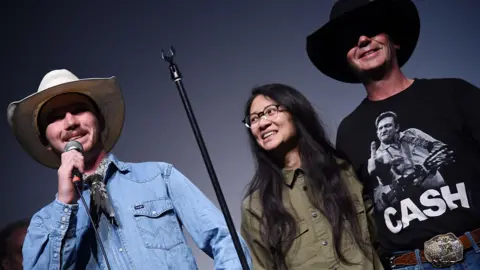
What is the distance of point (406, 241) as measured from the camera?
1750 mm

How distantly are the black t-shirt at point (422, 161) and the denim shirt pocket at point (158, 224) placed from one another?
2.43ft

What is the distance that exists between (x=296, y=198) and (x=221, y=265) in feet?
1.99

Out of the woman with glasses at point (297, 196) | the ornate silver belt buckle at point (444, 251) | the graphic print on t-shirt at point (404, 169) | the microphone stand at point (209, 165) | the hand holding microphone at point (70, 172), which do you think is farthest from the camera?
the woman with glasses at point (297, 196)

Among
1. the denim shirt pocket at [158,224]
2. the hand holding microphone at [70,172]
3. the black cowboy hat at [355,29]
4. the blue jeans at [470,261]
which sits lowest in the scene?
the blue jeans at [470,261]

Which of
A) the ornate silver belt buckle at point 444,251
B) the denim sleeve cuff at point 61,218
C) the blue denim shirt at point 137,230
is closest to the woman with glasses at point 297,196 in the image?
the ornate silver belt buckle at point 444,251

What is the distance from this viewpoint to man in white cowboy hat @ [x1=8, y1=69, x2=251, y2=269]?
1.45 m

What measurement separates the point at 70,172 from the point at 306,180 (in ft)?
3.12

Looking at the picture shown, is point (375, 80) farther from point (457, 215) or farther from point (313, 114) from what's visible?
point (457, 215)

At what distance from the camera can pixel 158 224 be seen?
1588 mm

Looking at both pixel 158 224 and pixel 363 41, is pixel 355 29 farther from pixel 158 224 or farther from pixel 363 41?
pixel 158 224

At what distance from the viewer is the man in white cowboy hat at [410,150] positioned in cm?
170

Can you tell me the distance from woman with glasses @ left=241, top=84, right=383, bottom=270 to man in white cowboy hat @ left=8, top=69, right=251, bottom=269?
1.26ft

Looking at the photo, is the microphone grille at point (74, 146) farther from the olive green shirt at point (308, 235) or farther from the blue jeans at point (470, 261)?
the blue jeans at point (470, 261)

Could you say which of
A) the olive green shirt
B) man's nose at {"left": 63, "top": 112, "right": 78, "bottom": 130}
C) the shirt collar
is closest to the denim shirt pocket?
man's nose at {"left": 63, "top": 112, "right": 78, "bottom": 130}
